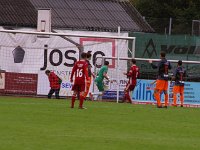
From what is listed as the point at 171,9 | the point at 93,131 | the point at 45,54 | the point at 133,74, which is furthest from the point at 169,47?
the point at 171,9

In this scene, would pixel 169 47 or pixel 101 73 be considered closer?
pixel 101 73

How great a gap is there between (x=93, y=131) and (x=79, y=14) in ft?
113

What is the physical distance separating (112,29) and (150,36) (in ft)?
16.5

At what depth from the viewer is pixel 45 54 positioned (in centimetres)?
3978

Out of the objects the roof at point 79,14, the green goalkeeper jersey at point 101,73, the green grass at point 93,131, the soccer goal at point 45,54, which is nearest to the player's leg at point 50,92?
the soccer goal at point 45,54

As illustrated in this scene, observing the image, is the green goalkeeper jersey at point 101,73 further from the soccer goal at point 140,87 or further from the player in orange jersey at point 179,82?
the player in orange jersey at point 179,82

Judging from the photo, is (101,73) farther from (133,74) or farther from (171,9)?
(171,9)

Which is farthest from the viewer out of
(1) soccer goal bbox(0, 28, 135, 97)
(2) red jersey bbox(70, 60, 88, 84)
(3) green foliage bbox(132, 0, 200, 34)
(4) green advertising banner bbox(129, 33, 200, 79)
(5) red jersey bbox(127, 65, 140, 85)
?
(3) green foliage bbox(132, 0, 200, 34)

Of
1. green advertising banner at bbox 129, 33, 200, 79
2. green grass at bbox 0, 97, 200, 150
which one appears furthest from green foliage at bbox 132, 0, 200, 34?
green grass at bbox 0, 97, 200, 150

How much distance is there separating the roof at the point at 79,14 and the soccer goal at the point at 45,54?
19.9 ft

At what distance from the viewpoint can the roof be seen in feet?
155

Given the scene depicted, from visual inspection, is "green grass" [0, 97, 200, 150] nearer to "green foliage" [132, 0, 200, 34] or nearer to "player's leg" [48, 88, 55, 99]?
"player's leg" [48, 88, 55, 99]

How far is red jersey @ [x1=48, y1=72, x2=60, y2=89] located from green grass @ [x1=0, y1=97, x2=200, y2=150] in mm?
13816

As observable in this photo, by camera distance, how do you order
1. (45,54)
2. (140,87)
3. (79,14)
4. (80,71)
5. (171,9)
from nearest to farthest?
(80,71), (140,87), (45,54), (79,14), (171,9)
